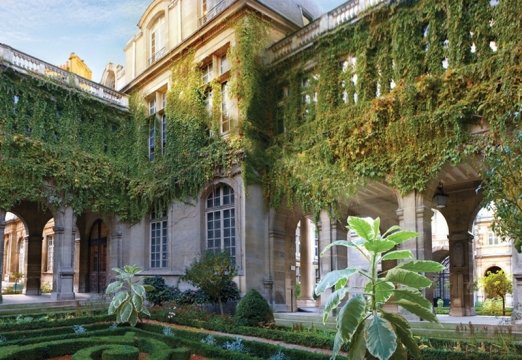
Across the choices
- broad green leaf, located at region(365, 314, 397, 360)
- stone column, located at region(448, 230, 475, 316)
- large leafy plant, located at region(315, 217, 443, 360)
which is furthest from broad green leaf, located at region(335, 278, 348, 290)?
Answer: stone column, located at region(448, 230, 475, 316)

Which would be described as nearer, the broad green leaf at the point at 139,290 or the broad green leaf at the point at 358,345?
the broad green leaf at the point at 358,345

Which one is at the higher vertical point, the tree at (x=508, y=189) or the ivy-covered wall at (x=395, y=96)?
the ivy-covered wall at (x=395, y=96)

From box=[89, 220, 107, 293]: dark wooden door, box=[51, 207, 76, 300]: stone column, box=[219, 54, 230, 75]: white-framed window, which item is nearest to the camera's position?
box=[51, 207, 76, 300]: stone column

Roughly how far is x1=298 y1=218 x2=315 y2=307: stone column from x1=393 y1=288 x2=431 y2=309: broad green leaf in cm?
1361

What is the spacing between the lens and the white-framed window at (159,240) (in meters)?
17.7

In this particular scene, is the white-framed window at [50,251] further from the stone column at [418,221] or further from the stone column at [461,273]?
the stone column at [418,221]

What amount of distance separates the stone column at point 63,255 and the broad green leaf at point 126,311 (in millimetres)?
6649

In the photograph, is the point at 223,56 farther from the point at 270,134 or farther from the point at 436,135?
the point at 436,135

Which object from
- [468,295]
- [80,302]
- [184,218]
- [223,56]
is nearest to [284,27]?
[223,56]

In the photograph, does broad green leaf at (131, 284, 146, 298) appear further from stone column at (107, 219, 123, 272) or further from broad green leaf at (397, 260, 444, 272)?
stone column at (107, 219, 123, 272)

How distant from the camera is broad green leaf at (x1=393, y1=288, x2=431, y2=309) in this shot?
4.66 m

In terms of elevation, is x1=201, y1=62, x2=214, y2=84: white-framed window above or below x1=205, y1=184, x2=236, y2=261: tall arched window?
above

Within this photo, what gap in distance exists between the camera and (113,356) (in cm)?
732

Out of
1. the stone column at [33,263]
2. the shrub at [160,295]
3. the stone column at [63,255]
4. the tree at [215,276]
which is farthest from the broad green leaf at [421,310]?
the stone column at [33,263]
